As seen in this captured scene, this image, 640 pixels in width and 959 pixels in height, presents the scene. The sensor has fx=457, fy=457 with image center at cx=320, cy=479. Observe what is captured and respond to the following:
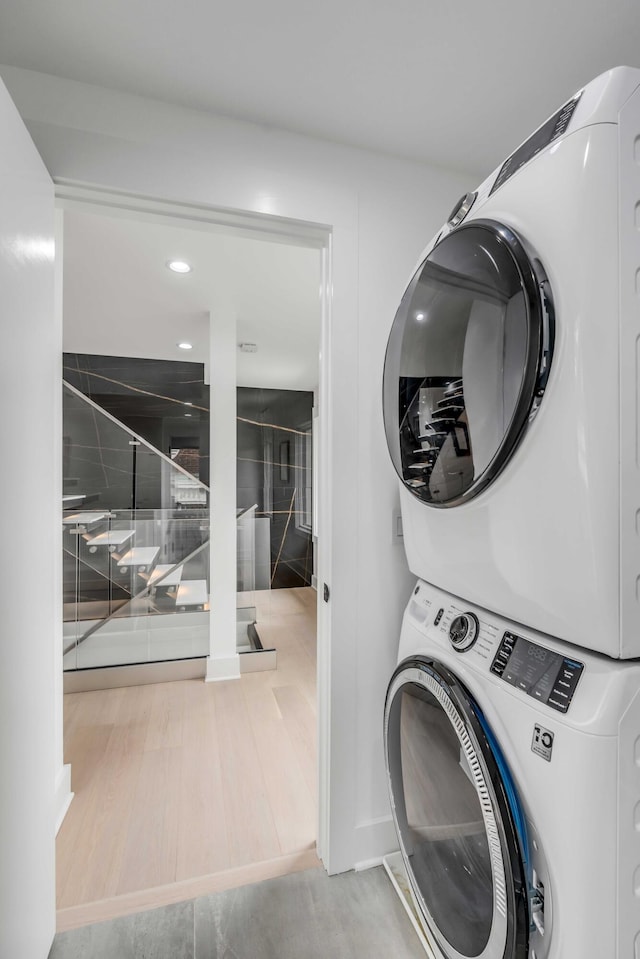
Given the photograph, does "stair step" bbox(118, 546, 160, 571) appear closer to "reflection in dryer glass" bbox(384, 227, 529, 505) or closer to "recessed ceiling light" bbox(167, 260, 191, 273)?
"recessed ceiling light" bbox(167, 260, 191, 273)

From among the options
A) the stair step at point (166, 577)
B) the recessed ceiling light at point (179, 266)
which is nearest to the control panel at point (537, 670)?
the recessed ceiling light at point (179, 266)

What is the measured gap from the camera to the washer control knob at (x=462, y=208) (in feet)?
3.35

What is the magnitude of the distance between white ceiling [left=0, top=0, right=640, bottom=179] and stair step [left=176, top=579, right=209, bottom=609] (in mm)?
2694

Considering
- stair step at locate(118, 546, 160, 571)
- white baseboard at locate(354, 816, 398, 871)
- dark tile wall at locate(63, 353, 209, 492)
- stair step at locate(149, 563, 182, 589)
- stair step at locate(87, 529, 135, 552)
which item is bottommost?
white baseboard at locate(354, 816, 398, 871)

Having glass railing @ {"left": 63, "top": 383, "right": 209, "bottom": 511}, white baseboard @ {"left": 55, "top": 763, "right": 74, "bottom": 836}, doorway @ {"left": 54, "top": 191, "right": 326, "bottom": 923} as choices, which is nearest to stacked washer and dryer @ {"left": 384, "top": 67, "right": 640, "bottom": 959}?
doorway @ {"left": 54, "top": 191, "right": 326, "bottom": 923}

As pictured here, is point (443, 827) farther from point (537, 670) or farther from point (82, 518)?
point (82, 518)

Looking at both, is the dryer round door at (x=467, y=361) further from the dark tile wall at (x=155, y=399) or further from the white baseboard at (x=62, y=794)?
the dark tile wall at (x=155, y=399)

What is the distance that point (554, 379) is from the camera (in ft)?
2.40

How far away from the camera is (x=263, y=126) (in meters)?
1.36

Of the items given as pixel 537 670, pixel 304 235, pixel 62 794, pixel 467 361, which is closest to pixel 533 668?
pixel 537 670

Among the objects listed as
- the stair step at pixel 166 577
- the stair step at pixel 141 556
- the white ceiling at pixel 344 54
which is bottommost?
the stair step at pixel 166 577

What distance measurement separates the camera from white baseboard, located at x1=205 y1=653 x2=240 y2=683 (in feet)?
9.75

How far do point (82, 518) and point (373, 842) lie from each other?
Answer: 8.50 ft

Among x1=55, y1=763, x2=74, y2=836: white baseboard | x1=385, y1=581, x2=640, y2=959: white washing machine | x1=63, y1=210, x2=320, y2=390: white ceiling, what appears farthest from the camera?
x1=63, y1=210, x2=320, y2=390: white ceiling
